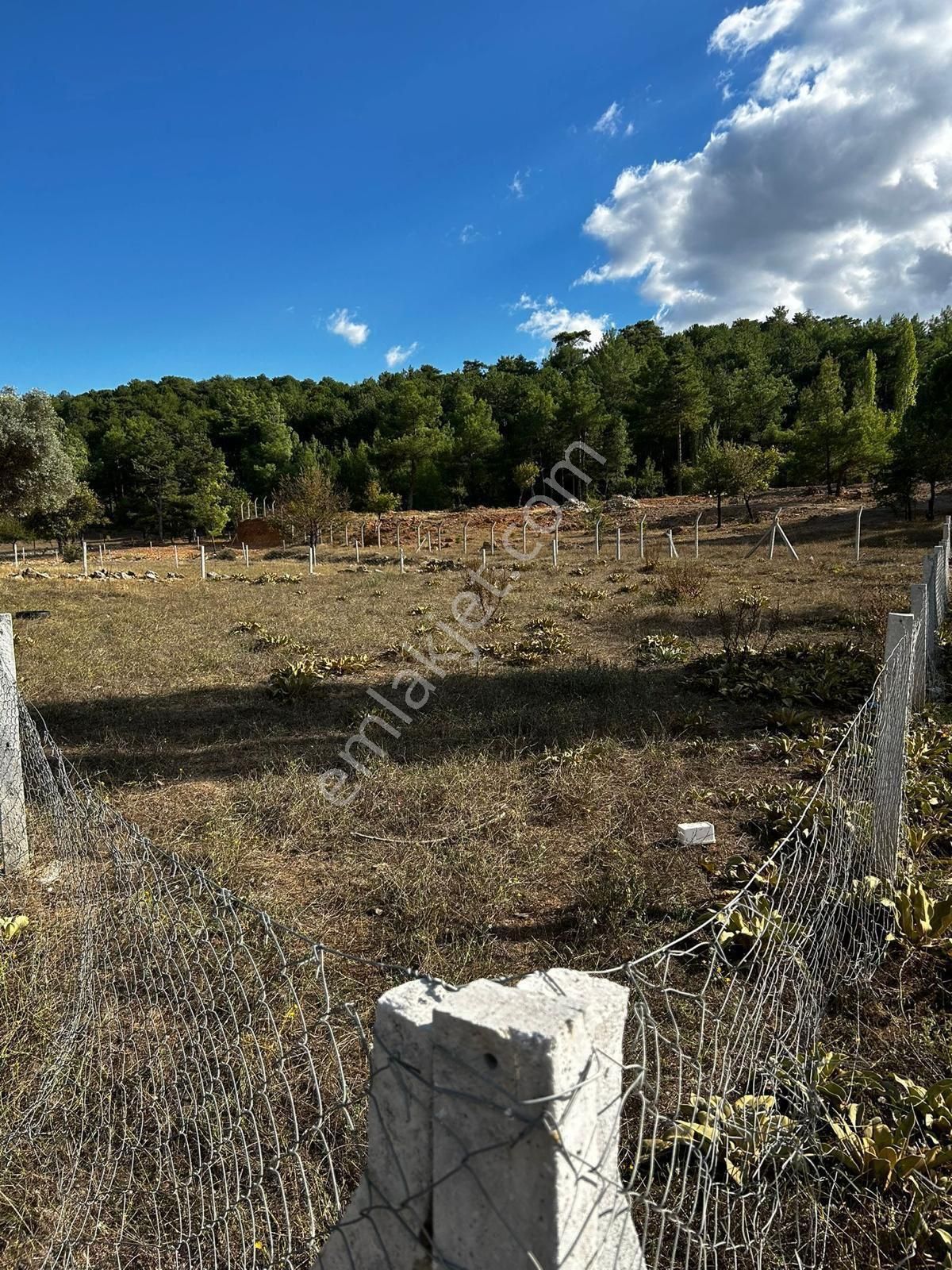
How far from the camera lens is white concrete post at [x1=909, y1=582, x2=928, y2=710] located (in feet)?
18.1

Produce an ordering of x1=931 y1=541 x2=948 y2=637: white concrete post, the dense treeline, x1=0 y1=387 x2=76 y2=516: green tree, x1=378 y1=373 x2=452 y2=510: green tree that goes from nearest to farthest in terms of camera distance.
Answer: x1=931 y1=541 x2=948 y2=637: white concrete post, x1=0 y1=387 x2=76 y2=516: green tree, the dense treeline, x1=378 y1=373 x2=452 y2=510: green tree

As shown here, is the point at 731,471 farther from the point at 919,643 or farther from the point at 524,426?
the point at 919,643

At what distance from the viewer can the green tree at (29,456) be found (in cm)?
2048

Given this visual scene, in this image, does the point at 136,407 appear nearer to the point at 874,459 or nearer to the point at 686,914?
the point at 874,459

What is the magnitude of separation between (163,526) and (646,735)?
168 feet

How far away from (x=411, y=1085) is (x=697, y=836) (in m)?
3.49

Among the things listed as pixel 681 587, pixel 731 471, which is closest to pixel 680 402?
pixel 731 471

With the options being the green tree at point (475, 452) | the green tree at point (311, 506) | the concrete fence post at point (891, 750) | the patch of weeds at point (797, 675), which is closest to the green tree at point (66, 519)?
the green tree at point (311, 506)

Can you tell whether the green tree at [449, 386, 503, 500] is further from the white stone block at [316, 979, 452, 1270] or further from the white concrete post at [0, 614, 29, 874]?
the white stone block at [316, 979, 452, 1270]

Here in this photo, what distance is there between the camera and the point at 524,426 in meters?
56.0

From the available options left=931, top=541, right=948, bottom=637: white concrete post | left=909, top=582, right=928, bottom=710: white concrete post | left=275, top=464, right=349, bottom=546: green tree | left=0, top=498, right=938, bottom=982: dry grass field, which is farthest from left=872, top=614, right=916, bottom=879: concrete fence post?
left=275, top=464, right=349, bottom=546: green tree

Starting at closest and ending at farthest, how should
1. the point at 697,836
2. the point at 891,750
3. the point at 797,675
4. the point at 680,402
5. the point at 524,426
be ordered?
the point at 891,750
the point at 697,836
the point at 797,675
the point at 680,402
the point at 524,426

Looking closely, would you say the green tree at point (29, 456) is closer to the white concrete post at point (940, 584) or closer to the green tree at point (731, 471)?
the white concrete post at point (940, 584)

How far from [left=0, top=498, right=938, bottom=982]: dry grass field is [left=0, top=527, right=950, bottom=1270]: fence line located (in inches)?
14.5
